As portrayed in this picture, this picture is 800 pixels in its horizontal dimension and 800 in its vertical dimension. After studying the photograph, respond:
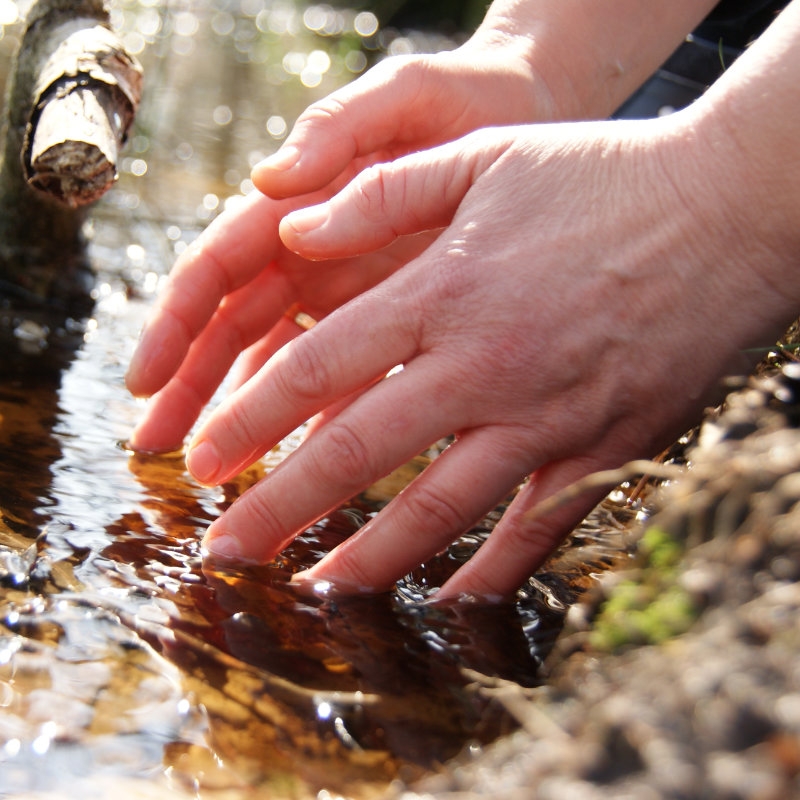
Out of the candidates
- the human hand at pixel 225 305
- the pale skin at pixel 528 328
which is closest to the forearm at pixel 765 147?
the pale skin at pixel 528 328

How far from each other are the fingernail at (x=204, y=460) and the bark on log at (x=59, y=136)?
2.62 feet

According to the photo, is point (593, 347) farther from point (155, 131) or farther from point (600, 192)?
point (155, 131)

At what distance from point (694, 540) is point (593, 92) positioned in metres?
1.84

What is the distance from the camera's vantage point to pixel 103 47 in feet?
8.14

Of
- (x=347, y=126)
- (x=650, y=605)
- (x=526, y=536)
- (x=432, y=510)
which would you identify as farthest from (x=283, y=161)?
(x=650, y=605)

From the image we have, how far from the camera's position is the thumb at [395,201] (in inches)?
67.4

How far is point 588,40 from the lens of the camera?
2.40 metres

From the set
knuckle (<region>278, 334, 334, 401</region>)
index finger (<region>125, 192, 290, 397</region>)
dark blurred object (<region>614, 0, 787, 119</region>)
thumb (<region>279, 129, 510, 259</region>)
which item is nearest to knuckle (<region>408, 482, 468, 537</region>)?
knuckle (<region>278, 334, 334, 401</region>)

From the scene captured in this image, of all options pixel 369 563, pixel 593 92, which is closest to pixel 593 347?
pixel 369 563

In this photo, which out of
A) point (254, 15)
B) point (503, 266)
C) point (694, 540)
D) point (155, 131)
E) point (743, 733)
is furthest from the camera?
point (254, 15)

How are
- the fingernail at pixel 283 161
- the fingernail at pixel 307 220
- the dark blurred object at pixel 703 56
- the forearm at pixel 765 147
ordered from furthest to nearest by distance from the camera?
the dark blurred object at pixel 703 56, the fingernail at pixel 283 161, the fingernail at pixel 307 220, the forearm at pixel 765 147

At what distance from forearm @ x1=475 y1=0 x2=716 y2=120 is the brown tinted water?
1087 mm

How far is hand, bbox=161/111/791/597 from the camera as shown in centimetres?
160

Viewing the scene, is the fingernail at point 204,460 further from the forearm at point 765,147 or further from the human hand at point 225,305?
the forearm at point 765,147
